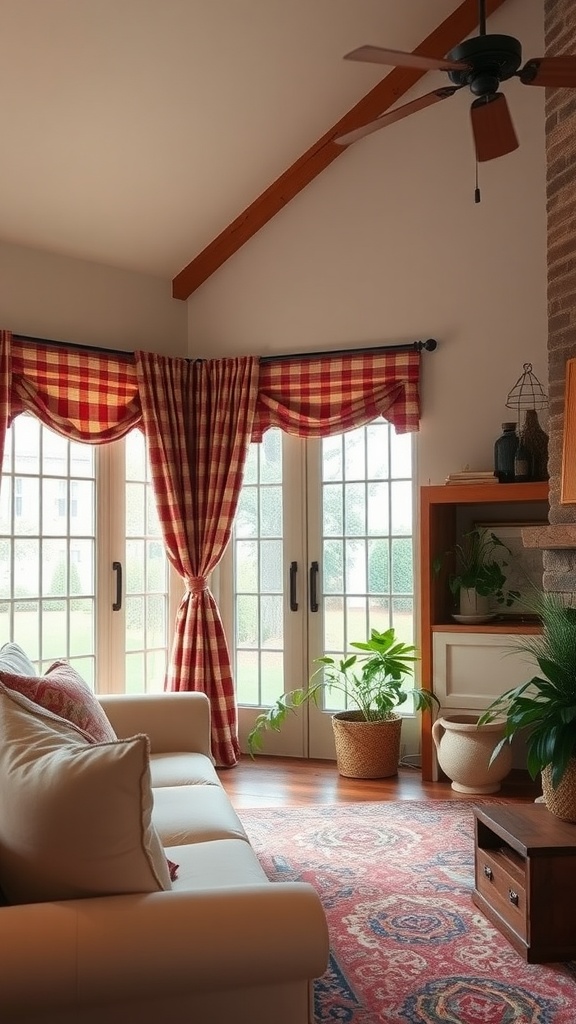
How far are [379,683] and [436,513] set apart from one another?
0.99 m

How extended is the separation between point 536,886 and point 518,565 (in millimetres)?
2577

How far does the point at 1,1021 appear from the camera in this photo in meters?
1.68

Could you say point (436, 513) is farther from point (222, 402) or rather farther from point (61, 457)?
point (61, 457)

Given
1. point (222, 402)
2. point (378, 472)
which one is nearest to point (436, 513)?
point (378, 472)

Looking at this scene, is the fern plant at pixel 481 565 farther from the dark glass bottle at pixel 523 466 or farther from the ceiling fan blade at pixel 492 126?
the ceiling fan blade at pixel 492 126

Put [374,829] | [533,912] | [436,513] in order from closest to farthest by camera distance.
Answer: [533,912] < [374,829] < [436,513]

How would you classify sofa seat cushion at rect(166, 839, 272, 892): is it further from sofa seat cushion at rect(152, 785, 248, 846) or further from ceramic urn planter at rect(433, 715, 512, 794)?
ceramic urn planter at rect(433, 715, 512, 794)

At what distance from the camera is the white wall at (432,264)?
507 centimetres

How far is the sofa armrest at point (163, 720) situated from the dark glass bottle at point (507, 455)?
6.54 feet

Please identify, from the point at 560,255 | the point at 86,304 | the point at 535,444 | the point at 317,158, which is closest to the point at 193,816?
the point at 535,444

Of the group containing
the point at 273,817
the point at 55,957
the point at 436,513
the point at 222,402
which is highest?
the point at 222,402

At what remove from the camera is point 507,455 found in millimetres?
4848

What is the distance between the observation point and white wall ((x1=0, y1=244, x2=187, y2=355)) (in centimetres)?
509

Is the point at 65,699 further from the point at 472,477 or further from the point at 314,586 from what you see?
the point at 314,586
